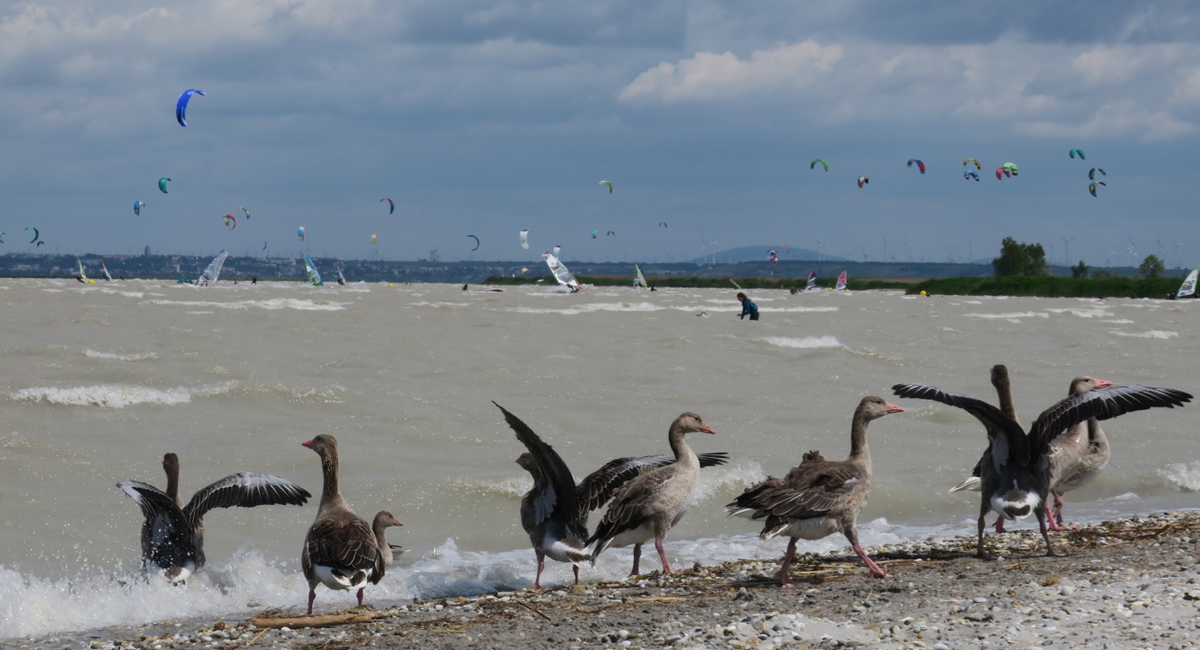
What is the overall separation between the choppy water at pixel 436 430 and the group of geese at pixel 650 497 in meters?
0.70

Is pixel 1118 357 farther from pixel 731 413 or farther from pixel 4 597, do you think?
pixel 4 597

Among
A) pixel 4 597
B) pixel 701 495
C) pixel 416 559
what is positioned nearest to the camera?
pixel 4 597

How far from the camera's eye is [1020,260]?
150m

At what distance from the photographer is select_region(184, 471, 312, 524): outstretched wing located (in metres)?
11.3

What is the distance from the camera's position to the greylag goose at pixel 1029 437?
34.4 ft

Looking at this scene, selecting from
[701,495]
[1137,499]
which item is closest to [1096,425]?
[1137,499]

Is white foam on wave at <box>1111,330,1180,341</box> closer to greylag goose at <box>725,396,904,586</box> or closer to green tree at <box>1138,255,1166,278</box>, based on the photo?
greylag goose at <box>725,396,904,586</box>

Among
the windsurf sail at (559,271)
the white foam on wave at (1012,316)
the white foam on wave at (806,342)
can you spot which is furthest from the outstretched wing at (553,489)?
the windsurf sail at (559,271)

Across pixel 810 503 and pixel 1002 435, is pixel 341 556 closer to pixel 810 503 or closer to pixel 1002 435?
Answer: pixel 810 503

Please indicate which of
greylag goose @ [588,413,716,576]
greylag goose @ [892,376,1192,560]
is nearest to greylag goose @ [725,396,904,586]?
greylag goose @ [588,413,716,576]

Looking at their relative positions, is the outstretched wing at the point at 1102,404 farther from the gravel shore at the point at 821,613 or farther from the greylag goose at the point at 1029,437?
the gravel shore at the point at 821,613

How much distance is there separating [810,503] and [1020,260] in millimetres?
148641

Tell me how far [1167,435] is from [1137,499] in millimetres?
5605

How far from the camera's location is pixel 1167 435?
826 inches
